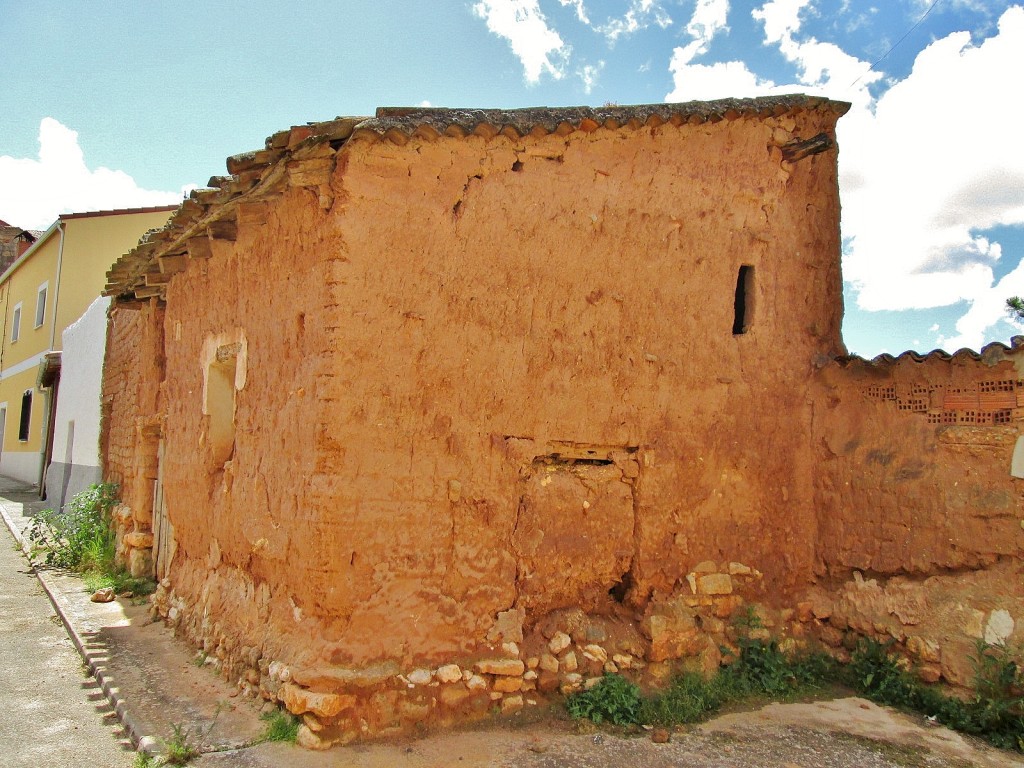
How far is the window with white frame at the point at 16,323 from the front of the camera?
67.4 ft

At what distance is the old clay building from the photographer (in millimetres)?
4738

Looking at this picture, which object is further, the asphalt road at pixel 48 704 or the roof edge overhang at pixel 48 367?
the roof edge overhang at pixel 48 367

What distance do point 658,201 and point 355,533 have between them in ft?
10.4

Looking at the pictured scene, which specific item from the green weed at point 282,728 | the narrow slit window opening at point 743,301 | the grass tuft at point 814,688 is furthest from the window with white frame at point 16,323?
the grass tuft at point 814,688

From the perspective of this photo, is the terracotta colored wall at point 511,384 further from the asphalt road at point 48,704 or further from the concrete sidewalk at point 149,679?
the asphalt road at point 48,704

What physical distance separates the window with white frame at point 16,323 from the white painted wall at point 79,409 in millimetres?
7573

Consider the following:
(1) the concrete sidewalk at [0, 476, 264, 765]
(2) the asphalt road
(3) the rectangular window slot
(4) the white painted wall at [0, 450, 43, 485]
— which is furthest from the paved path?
(3) the rectangular window slot

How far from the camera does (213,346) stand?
6496mm

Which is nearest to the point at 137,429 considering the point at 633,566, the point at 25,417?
the point at 633,566

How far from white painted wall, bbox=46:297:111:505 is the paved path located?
14.0 feet

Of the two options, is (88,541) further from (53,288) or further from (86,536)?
(53,288)

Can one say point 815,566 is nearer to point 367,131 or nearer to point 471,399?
point 471,399

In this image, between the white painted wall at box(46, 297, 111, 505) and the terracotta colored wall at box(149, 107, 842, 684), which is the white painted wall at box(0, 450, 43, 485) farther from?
the terracotta colored wall at box(149, 107, 842, 684)

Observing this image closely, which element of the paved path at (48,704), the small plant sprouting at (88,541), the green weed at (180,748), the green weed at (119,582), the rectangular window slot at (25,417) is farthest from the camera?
the rectangular window slot at (25,417)
